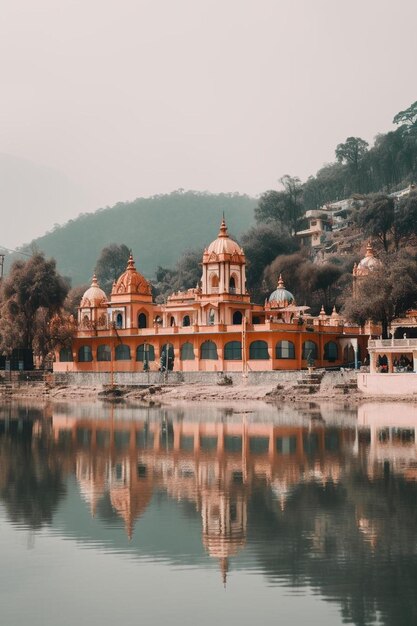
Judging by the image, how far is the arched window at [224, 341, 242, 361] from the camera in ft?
254

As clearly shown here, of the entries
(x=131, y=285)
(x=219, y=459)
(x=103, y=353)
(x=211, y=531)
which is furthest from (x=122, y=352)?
(x=211, y=531)

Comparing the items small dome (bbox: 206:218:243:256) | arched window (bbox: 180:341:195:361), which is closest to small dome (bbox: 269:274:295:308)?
small dome (bbox: 206:218:243:256)

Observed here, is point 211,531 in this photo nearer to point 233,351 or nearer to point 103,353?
point 233,351

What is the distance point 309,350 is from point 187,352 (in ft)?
32.7

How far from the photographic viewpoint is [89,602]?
1695 cm

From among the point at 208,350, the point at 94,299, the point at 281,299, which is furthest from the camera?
the point at 94,299

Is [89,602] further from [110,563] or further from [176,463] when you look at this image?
[176,463]

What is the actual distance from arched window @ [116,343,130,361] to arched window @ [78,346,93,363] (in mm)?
2892

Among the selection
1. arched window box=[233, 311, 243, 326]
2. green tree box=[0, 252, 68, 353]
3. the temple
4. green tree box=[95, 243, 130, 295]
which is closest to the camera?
the temple

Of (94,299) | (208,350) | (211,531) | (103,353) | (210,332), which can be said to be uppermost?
(94,299)

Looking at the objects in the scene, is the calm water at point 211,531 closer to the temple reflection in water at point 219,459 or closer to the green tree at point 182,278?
the temple reflection in water at point 219,459

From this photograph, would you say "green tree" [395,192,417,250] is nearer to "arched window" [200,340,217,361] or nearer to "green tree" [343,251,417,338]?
"green tree" [343,251,417,338]

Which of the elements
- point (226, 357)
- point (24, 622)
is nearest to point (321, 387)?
point (226, 357)

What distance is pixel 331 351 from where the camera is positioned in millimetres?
81625
